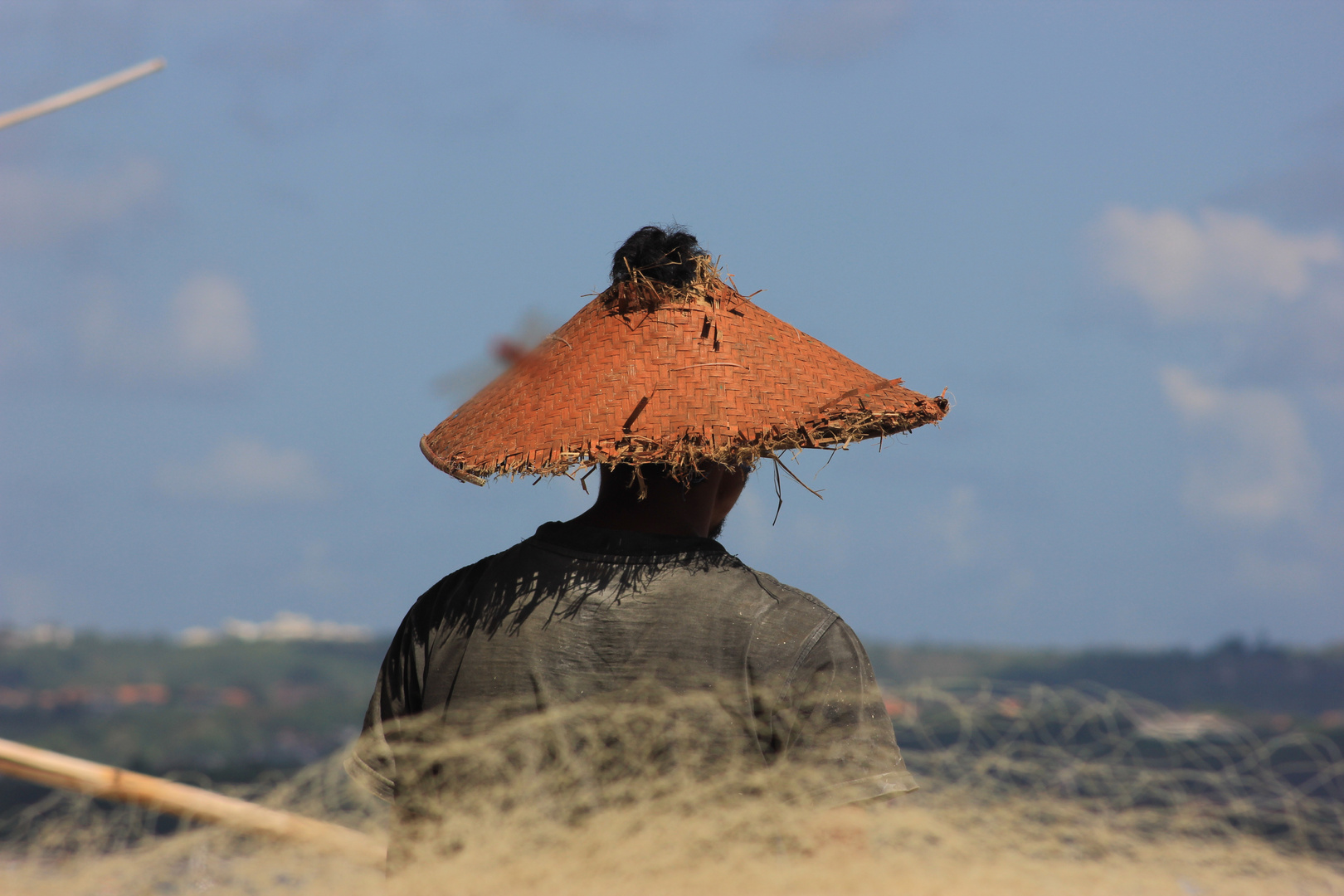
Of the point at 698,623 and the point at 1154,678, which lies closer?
the point at 698,623

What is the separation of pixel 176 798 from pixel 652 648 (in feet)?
3.33

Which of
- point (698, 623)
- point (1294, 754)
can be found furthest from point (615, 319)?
point (1294, 754)

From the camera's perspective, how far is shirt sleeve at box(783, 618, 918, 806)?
2393 mm

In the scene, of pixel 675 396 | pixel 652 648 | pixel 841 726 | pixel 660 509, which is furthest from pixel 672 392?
pixel 841 726

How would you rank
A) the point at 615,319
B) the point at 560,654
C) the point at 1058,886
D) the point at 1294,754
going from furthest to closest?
the point at 1294,754, the point at 615,319, the point at 560,654, the point at 1058,886

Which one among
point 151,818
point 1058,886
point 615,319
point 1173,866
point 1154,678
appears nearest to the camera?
point 1058,886

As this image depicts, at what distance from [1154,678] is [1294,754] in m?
68.1

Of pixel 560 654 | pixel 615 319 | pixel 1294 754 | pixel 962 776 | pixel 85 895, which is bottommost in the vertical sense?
pixel 1294 754

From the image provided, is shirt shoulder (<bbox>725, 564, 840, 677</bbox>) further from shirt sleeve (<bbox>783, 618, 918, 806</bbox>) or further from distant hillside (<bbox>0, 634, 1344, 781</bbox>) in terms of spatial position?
distant hillside (<bbox>0, 634, 1344, 781</bbox>)

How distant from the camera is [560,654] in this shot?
2648 millimetres

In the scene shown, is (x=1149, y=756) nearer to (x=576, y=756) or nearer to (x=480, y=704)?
(x=576, y=756)

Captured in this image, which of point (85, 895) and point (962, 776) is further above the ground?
point (962, 776)

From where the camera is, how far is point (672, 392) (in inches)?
108

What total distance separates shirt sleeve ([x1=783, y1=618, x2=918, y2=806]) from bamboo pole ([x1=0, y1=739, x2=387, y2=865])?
940 mm
